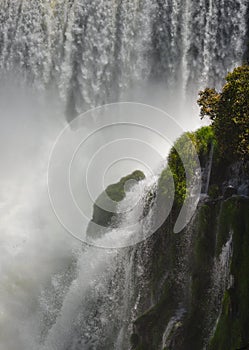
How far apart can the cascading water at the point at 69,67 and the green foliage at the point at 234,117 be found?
7057 mm

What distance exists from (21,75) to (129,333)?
530 inches

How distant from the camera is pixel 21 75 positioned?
80.9ft

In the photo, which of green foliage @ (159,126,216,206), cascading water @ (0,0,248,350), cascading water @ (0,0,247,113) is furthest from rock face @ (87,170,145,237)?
cascading water @ (0,0,247,113)

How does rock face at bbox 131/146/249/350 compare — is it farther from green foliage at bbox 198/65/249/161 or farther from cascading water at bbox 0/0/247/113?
cascading water at bbox 0/0/247/113

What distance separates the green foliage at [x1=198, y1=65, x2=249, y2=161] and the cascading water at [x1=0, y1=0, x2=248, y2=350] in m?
7.06

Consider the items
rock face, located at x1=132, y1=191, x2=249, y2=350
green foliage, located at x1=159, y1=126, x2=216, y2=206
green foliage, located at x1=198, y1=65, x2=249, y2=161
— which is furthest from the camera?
green foliage, located at x1=159, y1=126, x2=216, y2=206

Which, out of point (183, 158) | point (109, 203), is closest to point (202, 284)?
point (183, 158)

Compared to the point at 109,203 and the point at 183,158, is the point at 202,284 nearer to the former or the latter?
the point at 183,158

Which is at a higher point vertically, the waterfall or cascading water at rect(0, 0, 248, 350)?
cascading water at rect(0, 0, 248, 350)

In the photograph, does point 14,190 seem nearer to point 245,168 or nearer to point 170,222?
point 170,222

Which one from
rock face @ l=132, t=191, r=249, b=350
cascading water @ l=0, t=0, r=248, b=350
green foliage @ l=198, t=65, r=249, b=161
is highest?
cascading water @ l=0, t=0, r=248, b=350

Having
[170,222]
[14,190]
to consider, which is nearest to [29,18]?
[14,190]

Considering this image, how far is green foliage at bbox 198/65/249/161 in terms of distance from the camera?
12812 mm

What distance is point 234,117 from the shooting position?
42.9ft
